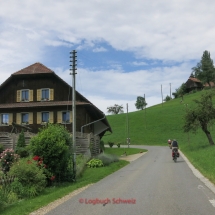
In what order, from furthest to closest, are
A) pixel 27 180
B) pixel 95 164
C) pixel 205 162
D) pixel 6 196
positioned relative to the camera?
pixel 95 164 → pixel 205 162 → pixel 27 180 → pixel 6 196

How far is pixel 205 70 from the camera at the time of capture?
417 ft

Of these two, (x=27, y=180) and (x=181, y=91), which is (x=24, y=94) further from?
(x=181, y=91)

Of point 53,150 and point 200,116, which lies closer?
point 53,150

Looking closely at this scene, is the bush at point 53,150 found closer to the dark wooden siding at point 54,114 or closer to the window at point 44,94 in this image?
the dark wooden siding at point 54,114

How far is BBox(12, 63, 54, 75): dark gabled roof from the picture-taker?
1506 inches

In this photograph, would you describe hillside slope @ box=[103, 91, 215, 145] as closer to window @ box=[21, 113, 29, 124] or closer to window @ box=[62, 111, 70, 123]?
window @ box=[62, 111, 70, 123]

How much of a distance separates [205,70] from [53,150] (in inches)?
4660

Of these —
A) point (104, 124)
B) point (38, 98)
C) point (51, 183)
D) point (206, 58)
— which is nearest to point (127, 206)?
point (51, 183)

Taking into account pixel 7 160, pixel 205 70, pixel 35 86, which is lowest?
pixel 7 160

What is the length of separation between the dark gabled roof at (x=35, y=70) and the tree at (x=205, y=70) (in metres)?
97.7

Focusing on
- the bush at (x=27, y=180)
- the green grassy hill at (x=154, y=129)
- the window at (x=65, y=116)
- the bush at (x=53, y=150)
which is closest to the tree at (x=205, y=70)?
the green grassy hill at (x=154, y=129)

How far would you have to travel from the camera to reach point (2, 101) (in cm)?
3938

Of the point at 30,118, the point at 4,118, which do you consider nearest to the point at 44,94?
the point at 30,118

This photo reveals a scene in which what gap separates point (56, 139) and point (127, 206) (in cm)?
821
